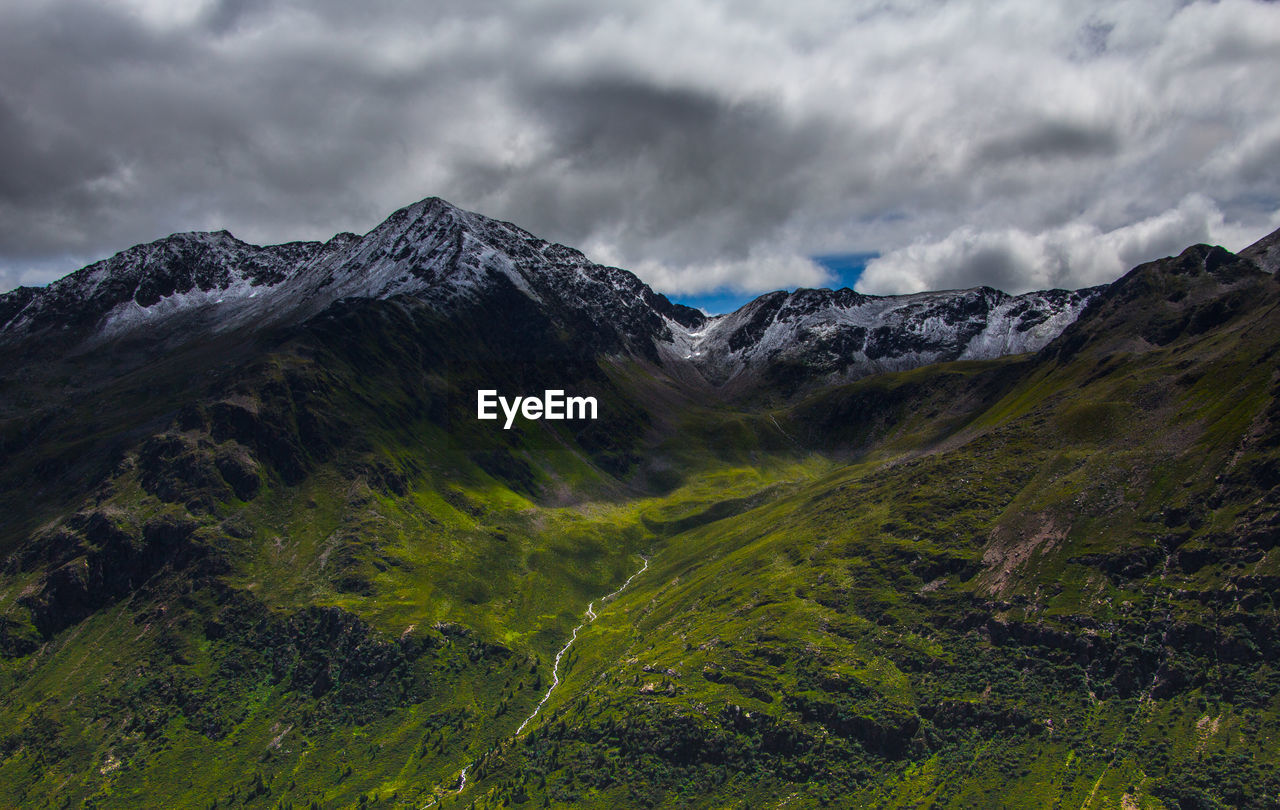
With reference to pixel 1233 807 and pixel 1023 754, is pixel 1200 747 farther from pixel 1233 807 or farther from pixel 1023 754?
pixel 1023 754

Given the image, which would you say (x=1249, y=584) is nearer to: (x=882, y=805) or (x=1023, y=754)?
(x=1023, y=754)

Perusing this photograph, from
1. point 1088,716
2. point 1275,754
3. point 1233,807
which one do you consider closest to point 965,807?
point 1088,716

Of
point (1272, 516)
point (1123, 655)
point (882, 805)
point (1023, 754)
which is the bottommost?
point (882, 805)

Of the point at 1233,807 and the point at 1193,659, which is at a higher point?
the point at 1193,659

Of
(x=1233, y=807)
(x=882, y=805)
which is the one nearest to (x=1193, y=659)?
(x=1233, y=807)

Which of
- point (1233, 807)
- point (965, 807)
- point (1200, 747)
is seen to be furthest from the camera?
point (965, 807)

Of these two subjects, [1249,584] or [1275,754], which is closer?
[1275,754]

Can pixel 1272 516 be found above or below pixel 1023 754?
above

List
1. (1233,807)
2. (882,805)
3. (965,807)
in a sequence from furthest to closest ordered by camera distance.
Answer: (882,805)
(965,807)
(1233,807)

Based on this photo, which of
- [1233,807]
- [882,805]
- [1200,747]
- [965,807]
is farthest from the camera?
[882,805]
